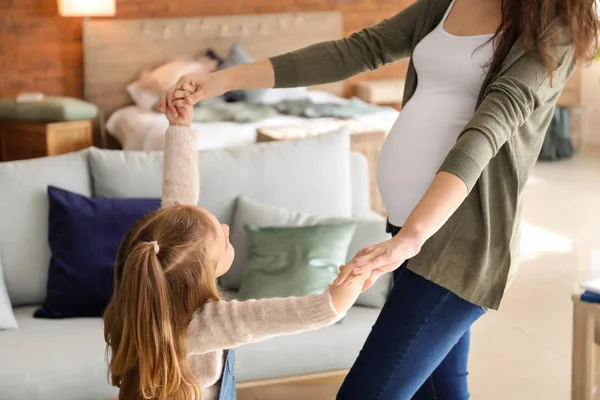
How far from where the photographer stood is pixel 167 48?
6.14m

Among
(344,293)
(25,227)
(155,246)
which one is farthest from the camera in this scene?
(25,227)

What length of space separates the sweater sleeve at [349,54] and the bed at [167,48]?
125 inches

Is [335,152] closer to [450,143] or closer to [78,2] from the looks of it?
[450,143]

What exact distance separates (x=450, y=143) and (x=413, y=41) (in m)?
0.27

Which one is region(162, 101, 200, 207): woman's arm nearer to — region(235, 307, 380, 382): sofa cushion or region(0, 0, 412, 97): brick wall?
region(235, 307, 380, 382): sofa cushion

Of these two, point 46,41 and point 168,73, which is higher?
point 46,41

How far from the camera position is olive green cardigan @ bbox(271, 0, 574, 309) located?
1451 mm

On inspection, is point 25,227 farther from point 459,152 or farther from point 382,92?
point 382,92

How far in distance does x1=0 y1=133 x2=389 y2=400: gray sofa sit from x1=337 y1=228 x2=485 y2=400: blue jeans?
0.98 m

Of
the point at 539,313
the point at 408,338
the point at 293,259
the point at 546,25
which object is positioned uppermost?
the point at 546,25

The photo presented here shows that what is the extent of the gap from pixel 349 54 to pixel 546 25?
20.0 inches

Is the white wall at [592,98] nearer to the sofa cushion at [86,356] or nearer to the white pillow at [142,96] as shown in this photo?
the white pillow at [142,96]

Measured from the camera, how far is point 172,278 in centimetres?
156

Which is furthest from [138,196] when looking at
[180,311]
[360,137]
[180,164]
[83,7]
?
[83,7]
